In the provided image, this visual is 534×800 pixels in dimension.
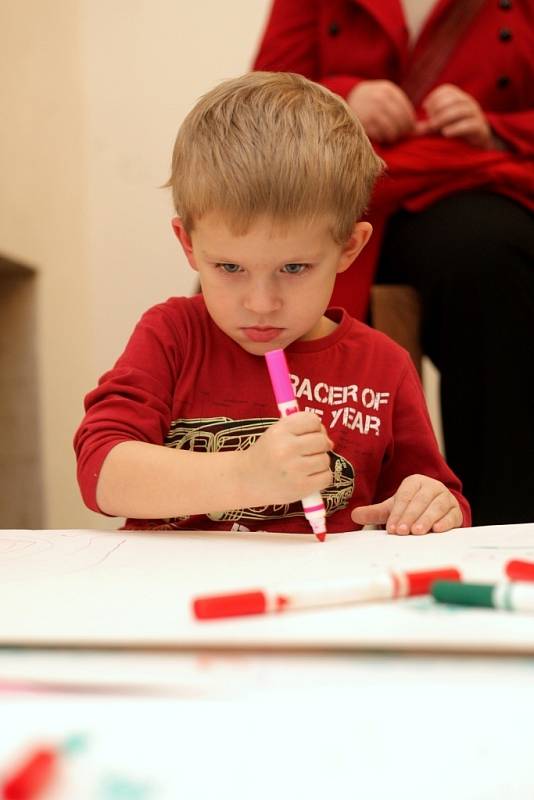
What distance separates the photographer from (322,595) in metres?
0.38

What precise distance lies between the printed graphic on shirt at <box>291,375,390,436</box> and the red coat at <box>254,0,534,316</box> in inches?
10.0

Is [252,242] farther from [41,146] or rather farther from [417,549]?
[41,146]

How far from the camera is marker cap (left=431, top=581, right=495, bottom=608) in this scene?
0.37 metres

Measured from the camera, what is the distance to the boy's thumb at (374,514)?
2.15 feet

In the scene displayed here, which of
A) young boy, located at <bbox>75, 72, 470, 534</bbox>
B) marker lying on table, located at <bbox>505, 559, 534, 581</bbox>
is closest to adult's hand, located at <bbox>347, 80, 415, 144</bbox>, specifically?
young boy, located at <bbox>75, 72, 470, 534</bbox>

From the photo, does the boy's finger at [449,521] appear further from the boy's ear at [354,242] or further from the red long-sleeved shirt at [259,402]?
the boy's ear at [354,242]

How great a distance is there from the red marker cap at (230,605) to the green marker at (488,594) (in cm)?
7

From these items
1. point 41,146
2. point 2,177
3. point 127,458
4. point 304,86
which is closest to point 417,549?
point 127,458

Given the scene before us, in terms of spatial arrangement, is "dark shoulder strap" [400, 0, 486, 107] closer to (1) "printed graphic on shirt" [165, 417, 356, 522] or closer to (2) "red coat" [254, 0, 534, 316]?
(2) "red coat" [254, 0, 534, 316]

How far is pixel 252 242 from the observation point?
0.61 metres

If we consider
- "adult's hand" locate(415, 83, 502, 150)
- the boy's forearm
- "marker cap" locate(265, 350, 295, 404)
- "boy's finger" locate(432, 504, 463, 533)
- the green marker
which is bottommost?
"boy's finger" locate(432, 504, 463, 533)

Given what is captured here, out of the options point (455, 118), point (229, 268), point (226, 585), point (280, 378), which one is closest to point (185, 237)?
point (229, 268)

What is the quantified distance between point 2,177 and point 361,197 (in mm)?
773

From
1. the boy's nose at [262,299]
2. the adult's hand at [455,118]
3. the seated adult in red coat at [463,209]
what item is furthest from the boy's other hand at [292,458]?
the adult's hand at [455,118]
